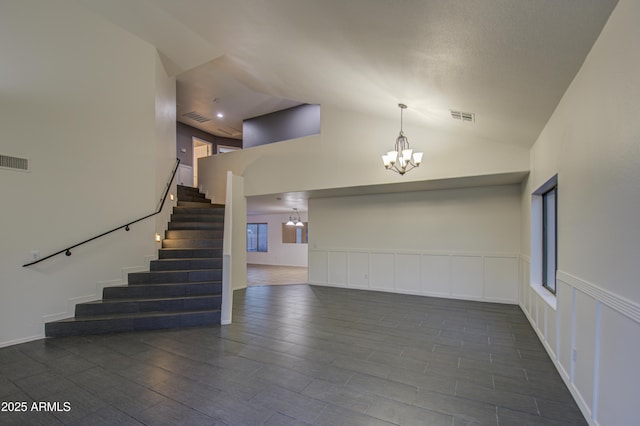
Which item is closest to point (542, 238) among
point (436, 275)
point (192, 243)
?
point (436, 275)

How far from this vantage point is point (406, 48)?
2.61 meters

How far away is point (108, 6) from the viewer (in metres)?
4.49

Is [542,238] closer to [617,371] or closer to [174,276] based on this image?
[617,371]

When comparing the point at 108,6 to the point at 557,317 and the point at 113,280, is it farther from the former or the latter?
the point at 557,317

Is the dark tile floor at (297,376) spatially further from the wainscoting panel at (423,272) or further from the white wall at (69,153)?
the wainscoting panel at (423,272)

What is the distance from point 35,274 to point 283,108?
6557mm

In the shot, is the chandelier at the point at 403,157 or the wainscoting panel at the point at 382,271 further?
the wainscoting panel at the point at 382,271

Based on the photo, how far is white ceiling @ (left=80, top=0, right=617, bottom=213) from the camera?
75.0 inches

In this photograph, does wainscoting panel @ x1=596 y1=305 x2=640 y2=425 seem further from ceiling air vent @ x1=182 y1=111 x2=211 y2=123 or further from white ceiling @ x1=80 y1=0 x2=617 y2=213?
ceiling air vent @ x1=182 y1=111 x2=211 y2=123

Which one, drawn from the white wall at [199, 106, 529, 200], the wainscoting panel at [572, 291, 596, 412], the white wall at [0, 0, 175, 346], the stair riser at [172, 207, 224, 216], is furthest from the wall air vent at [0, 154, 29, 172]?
the wainscoting panel at [572, 291, 596, 412]

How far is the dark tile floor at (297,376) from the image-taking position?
2260 millimetres

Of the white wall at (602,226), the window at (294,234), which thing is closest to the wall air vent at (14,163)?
the white wall at (602,226)

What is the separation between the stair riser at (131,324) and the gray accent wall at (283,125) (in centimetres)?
516

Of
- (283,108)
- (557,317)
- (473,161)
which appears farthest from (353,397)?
(283,108)
